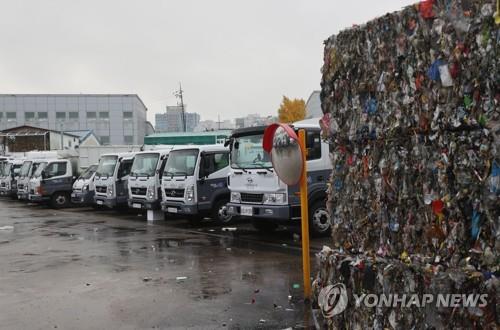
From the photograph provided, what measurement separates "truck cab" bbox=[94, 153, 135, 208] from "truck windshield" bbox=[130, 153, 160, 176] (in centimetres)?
160

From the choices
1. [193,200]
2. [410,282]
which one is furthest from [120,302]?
[193,200]

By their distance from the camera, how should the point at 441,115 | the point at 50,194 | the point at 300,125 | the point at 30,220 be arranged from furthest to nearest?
the point at 50,194, the point at 30,220, the point at 300,125, the point at 441,115

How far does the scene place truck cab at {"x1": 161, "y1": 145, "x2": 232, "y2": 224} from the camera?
14.0 meters

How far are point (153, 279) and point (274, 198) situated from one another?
12.2 ft

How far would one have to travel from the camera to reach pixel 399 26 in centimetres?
402

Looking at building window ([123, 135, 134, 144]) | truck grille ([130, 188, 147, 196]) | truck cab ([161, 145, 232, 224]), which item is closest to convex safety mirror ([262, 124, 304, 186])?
truck cab ([161, 145, 232, 224])

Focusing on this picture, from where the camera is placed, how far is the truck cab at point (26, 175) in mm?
24342

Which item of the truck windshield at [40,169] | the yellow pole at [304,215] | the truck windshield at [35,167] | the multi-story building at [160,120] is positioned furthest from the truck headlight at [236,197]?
the multi-story building at [160,120]

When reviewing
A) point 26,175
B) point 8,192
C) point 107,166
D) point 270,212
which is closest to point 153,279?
point 270,212

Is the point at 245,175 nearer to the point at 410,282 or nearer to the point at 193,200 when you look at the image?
the point at 193,200

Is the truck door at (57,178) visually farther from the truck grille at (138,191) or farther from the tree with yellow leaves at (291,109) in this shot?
the tree with yellow leaves at (291,109)

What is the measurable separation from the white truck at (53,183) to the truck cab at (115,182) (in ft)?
13.3

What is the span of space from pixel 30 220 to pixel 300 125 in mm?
10608

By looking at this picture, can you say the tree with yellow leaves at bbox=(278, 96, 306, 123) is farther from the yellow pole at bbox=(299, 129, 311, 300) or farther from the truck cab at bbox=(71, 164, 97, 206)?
the yellow pole at bbox=(299, 129, 311, 300)
